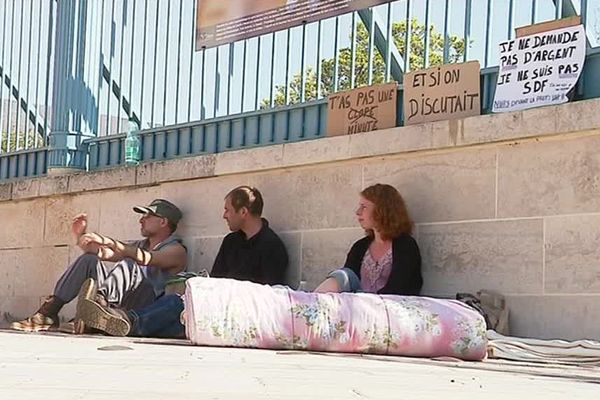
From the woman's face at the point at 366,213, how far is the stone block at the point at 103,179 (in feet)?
9.49

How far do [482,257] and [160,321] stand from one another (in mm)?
2060

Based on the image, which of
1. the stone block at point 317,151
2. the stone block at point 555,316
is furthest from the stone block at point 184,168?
the stone block at point 555,316

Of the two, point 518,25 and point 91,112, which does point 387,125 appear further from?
point 91,112

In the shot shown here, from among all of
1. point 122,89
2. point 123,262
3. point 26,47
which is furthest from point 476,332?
point 26,47

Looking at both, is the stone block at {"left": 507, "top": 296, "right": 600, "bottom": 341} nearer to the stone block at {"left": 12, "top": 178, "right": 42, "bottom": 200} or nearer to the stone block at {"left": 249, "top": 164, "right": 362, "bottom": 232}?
the stone block at {"left": 249, "top": 164, "right": 362, "bottom": 232}

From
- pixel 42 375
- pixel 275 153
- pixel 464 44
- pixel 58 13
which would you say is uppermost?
pixel 58 13

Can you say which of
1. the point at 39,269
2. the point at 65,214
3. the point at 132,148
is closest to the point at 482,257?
the point at 132,148

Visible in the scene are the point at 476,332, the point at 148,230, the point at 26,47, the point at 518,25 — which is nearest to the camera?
the point at 476,332

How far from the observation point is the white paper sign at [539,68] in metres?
6.19

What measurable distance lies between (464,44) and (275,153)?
1.65 m

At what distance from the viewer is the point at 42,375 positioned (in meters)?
3.81

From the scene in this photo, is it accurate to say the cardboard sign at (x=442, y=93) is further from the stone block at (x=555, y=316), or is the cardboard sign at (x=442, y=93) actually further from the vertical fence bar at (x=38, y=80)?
the vertical fence bar at (x=38, y=80)

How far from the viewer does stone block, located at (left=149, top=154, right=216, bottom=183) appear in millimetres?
8508

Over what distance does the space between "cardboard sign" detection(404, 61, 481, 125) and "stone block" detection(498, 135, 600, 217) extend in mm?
429
